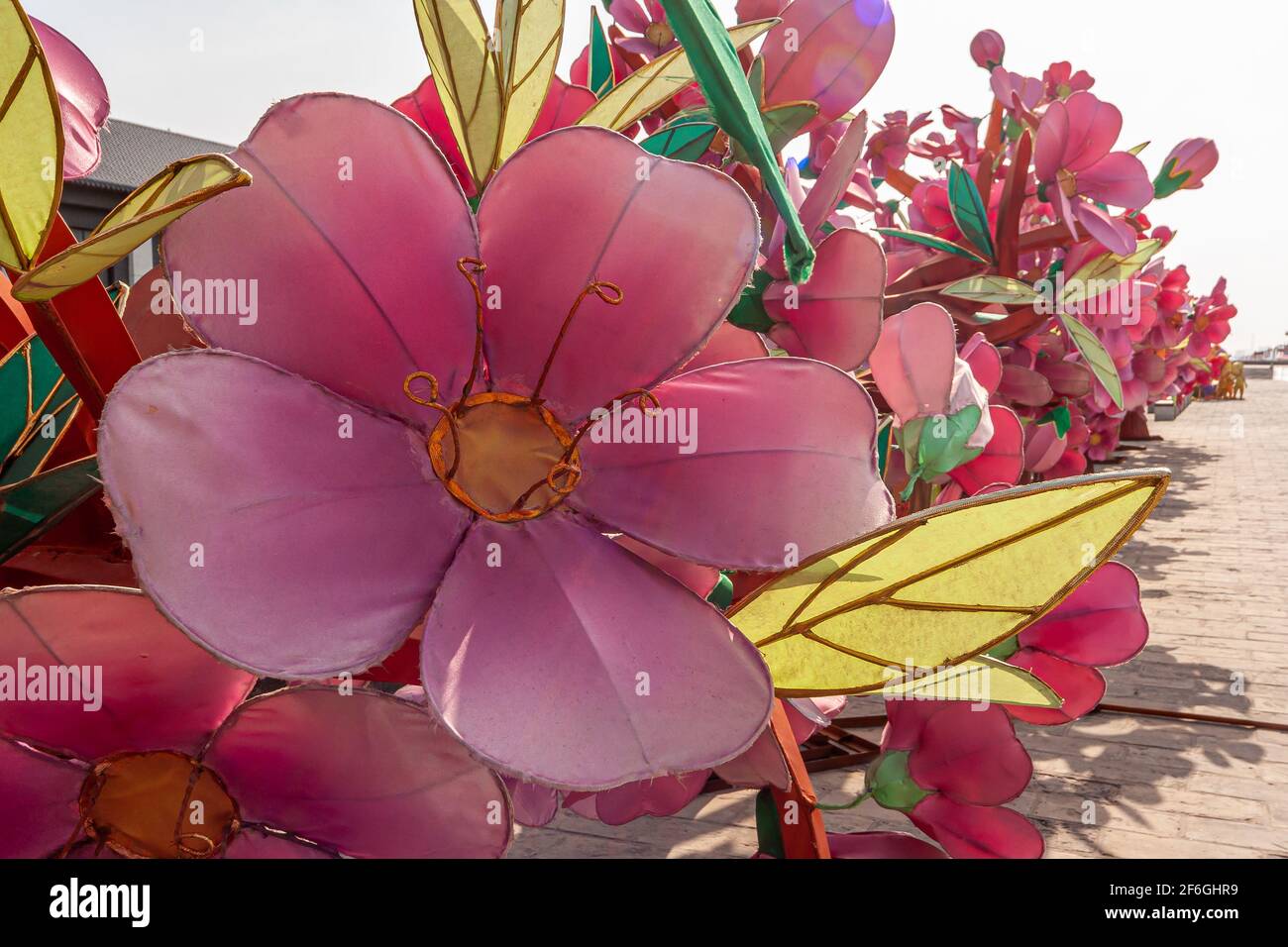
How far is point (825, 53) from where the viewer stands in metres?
0.27

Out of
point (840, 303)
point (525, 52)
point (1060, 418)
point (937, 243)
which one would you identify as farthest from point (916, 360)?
point (1060, 418)

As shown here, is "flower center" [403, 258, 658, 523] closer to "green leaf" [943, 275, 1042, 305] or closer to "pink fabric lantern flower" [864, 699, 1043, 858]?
"pink fabric lantern flower" [864, 699, 1043, 858]

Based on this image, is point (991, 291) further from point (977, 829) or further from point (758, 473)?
point (758, 473)

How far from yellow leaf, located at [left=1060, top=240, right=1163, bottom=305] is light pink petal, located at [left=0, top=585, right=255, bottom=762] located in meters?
0.57

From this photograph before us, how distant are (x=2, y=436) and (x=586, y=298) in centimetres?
11

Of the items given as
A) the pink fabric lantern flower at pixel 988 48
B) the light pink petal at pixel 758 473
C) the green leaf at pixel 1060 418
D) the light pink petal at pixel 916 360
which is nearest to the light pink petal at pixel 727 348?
the light pink petal at pixel 758 473

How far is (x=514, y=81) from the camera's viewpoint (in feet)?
0.61

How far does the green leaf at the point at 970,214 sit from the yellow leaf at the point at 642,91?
40 cm

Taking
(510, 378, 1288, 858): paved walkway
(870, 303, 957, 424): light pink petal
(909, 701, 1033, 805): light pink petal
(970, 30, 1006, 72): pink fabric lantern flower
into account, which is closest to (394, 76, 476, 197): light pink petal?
(870, 303, 957, 424): light pink petal

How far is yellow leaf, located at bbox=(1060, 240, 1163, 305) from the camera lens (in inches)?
23.1

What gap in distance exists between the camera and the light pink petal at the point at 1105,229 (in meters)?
0.53

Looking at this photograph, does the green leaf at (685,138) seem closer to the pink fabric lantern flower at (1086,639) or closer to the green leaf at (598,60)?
the green leaf at (598,60)

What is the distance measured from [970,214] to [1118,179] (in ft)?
0.43

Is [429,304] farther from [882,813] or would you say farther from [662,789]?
[882,813]
